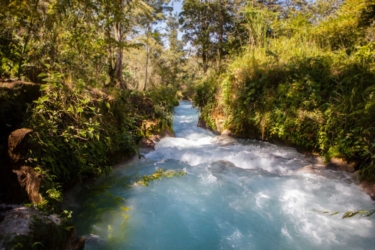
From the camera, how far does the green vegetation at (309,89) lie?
4.14 m

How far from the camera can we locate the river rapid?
2.72m

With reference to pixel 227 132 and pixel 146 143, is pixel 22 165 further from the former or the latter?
pixel 227 132

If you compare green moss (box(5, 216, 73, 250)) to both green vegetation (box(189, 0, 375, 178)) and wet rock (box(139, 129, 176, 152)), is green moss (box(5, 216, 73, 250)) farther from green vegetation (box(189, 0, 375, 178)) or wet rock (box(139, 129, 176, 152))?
green vegetation (box(189, 0, 375, 178))

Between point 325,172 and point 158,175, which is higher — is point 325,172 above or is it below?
above

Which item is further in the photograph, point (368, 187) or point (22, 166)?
point (368, 187)

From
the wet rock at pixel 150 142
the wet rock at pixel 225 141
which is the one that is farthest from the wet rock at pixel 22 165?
the wet rock at pixel 225 141

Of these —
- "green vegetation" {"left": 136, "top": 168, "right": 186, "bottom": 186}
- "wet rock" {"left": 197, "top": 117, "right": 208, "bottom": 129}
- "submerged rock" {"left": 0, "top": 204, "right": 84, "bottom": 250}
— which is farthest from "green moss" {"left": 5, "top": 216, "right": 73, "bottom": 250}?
"wet rock" {"left": 197, "top": 117, "right": 208, "bottom": 129}

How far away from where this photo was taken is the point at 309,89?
16.3 feet

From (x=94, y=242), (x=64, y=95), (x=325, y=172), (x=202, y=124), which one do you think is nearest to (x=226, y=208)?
(x=94, y=242)

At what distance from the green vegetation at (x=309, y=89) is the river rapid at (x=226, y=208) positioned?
28.1 inches

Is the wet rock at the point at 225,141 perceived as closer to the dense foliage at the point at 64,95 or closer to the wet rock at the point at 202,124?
the wet rock at the point at 202,124

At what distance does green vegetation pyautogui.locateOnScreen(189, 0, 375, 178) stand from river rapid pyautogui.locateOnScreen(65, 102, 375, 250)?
28.1 inches

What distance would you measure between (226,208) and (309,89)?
3.40m

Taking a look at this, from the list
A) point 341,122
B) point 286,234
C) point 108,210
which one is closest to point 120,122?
point 108,210
